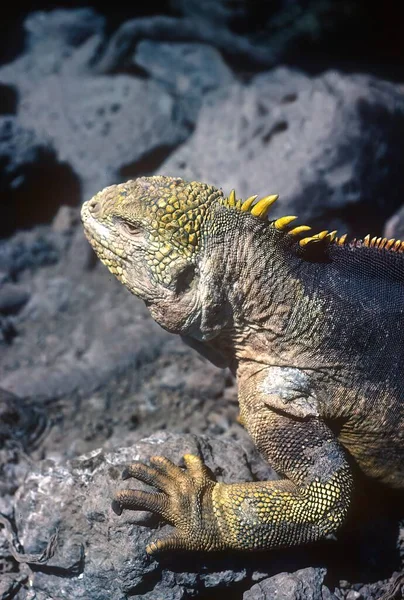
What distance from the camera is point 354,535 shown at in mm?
3084

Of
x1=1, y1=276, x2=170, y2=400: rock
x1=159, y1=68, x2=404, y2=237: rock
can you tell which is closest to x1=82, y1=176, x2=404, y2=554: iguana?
x1=1, y1=276, x2=170, y2=400: rock

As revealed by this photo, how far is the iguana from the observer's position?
9.02 feet

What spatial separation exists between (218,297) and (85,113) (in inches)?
159

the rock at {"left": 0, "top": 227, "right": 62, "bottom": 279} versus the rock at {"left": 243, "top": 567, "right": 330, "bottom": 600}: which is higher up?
the rock at {"left": 243, "top": 567, "right": 330, "bottom": 600}

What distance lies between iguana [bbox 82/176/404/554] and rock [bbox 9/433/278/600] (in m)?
0.14

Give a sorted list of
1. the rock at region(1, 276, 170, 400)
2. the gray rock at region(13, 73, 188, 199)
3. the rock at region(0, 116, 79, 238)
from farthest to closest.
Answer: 1. the gray rock at region(13, 73, 188, 199)
2. the rock at region(0, 116, 79, 238)
3. the rock at region(1, 276, 170, 400)

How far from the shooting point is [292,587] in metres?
2.79

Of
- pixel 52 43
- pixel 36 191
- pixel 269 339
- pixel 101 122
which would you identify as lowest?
pixel 36 191

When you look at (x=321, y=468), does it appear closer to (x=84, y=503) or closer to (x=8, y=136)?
(x=84, y=503)

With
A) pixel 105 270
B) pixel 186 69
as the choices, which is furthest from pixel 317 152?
pixel 186 69

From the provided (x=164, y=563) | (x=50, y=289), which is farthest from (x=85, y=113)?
(x=164, y=563)

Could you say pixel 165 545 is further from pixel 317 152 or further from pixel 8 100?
pixel 8 100

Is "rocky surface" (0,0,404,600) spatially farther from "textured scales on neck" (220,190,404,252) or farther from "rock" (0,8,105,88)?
"textured scales on neck" (220,190,404,252)

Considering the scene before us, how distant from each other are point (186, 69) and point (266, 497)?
17.0ft
